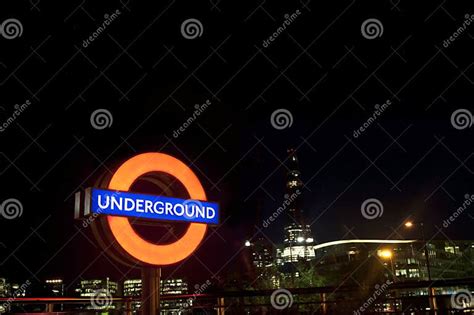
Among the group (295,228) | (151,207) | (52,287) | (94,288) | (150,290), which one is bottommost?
(150,290)

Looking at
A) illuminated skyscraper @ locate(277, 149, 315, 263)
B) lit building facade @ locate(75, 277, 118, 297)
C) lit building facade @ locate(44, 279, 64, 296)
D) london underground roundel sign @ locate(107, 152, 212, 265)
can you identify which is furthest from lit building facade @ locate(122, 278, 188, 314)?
illuminated skyscraper @ locate(277, 149, 315, 263)

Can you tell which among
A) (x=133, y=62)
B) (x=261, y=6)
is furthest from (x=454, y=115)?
(x=133, y=62)

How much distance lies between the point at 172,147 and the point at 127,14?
600cm

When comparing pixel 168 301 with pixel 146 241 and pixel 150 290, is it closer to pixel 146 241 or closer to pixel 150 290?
pixel 150 290

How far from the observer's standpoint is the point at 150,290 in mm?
6090

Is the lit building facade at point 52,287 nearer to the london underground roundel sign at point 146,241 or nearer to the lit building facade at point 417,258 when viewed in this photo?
the london underground roundel sign at point 146,241

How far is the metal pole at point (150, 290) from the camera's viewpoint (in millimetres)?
6059

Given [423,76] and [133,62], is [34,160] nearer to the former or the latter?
[133,62]

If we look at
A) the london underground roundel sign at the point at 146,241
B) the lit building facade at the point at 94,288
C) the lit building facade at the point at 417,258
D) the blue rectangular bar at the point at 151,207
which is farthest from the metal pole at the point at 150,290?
the lit building facade at the point at 417,258

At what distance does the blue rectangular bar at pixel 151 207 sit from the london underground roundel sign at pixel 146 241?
81 mm

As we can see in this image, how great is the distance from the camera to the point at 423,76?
28.3 ft

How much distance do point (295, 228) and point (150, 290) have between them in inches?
6756

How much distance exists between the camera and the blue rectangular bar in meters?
5.38

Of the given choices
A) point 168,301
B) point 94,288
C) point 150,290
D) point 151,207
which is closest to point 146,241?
point 151,207
